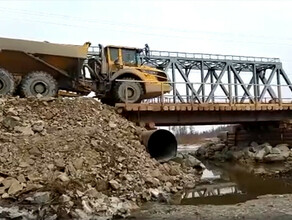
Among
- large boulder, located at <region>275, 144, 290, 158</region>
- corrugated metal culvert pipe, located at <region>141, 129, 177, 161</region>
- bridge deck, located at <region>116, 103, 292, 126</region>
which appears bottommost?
large boulder, located at <region>275, 144, 290, 158</region>

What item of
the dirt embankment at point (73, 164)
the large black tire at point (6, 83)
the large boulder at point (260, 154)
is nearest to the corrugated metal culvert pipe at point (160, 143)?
the dirt embankment at point (73, 164)

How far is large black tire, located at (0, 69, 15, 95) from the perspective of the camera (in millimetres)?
16891

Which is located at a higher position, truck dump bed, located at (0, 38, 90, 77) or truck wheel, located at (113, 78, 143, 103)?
truck dump bed, located at (0, 38, 90, 77)

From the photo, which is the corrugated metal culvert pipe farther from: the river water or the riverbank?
the riverbank

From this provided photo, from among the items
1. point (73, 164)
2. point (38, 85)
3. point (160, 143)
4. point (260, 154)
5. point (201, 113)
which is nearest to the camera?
point (73, 164)

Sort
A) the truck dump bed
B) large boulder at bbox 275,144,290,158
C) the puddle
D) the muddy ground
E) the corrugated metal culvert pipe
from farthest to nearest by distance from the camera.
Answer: large boulder at bbox 275,144,290,158 < the corrugated metal culvert pipe < the truck dump bed < the puddle < the muddy ground

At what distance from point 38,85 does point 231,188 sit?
9093mm

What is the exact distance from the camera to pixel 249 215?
34.6 ft

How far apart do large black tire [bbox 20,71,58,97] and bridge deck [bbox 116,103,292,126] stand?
10.3 feet

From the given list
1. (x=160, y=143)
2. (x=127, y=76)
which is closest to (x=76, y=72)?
(x=127, y=76)

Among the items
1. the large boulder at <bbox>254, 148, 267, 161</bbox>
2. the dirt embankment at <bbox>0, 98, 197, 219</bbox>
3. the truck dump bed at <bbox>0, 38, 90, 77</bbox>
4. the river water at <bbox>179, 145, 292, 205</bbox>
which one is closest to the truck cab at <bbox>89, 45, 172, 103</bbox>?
A: the truck dump bed at <bbox>0, 38, 90, 77</bbox>

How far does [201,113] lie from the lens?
22.9 meters

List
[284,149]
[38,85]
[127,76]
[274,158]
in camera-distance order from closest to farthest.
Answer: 1. [38,85]
2. [127,76]
3. [274,158]
4. [284,149]

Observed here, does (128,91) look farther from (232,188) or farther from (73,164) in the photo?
(73,164)
